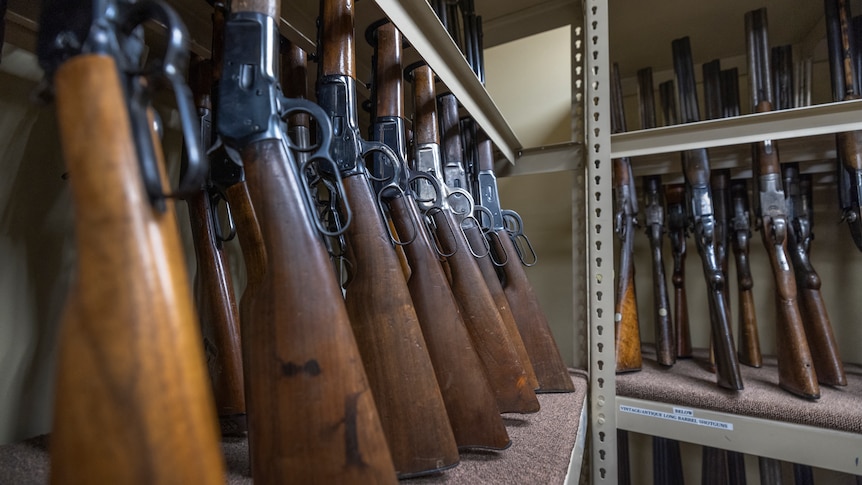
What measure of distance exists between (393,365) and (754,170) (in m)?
1.23

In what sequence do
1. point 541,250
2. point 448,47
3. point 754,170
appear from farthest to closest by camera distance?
point 541,250, point 754,170, point 448,47

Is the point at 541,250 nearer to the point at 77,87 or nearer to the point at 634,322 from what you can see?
the point at 634,322

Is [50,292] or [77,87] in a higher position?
[77,87]

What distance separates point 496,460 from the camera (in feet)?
1.80

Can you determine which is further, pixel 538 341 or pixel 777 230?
pixel 777 230

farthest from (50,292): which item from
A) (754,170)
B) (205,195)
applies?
(754,170)

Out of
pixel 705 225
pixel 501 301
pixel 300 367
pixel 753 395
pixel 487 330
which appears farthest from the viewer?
pixel 705 225

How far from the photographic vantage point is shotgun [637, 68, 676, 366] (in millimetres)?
1247

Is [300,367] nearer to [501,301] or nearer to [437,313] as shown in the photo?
[437,313]

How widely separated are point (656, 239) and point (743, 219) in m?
0.25

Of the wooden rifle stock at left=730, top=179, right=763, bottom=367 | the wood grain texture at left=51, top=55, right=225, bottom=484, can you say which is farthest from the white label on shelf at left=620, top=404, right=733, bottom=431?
the wood grain texture at left=51, top=55, right=225, bottom=484

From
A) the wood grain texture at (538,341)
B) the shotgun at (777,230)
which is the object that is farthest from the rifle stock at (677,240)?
the wood grain texture at (538,341)

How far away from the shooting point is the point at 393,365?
0.47 m

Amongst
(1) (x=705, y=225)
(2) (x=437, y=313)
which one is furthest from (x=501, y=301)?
(1) (x=705, y=225)
